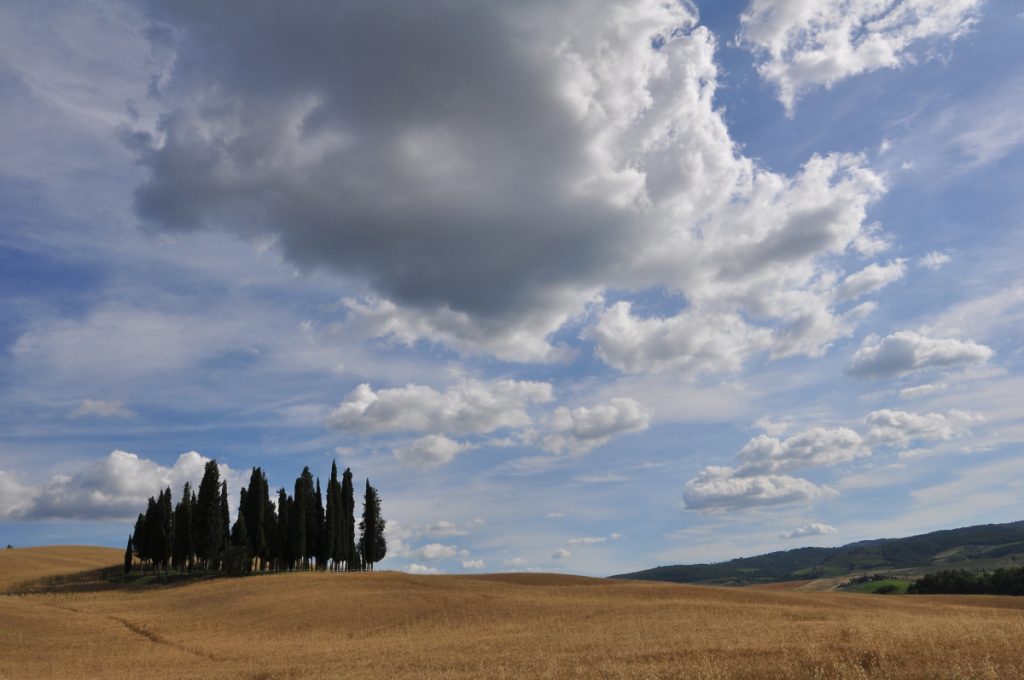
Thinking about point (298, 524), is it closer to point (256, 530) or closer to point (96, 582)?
point (256, 530)

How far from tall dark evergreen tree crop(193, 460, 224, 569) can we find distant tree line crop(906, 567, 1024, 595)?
89848 millimetres

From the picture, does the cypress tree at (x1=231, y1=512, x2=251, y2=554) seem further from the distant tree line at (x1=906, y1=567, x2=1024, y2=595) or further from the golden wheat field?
the distant tree line at (x1=906, y1=567, x2=1024, y2=595)

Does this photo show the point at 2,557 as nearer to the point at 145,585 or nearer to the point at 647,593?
the point at 145,585

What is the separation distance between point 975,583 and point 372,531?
7911 cm

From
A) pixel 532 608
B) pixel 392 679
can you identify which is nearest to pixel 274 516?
pixel 532 608

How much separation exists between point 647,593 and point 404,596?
2045 centimetres

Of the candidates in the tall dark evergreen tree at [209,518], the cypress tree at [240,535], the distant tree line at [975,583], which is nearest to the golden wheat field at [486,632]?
the cypress tree at [240,535]

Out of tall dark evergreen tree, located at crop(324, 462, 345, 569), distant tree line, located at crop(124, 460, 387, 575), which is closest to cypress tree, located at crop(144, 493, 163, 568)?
distant tree line, located at crop(124, 460, 387, 575)

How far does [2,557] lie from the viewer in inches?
3831

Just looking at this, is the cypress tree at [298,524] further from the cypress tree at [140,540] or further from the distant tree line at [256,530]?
the cypress tree at [140,540]

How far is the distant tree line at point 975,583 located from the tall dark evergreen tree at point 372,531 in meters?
73.8

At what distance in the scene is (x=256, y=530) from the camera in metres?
87.4

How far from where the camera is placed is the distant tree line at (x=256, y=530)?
85625mm

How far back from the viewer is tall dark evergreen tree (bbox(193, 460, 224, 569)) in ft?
281
